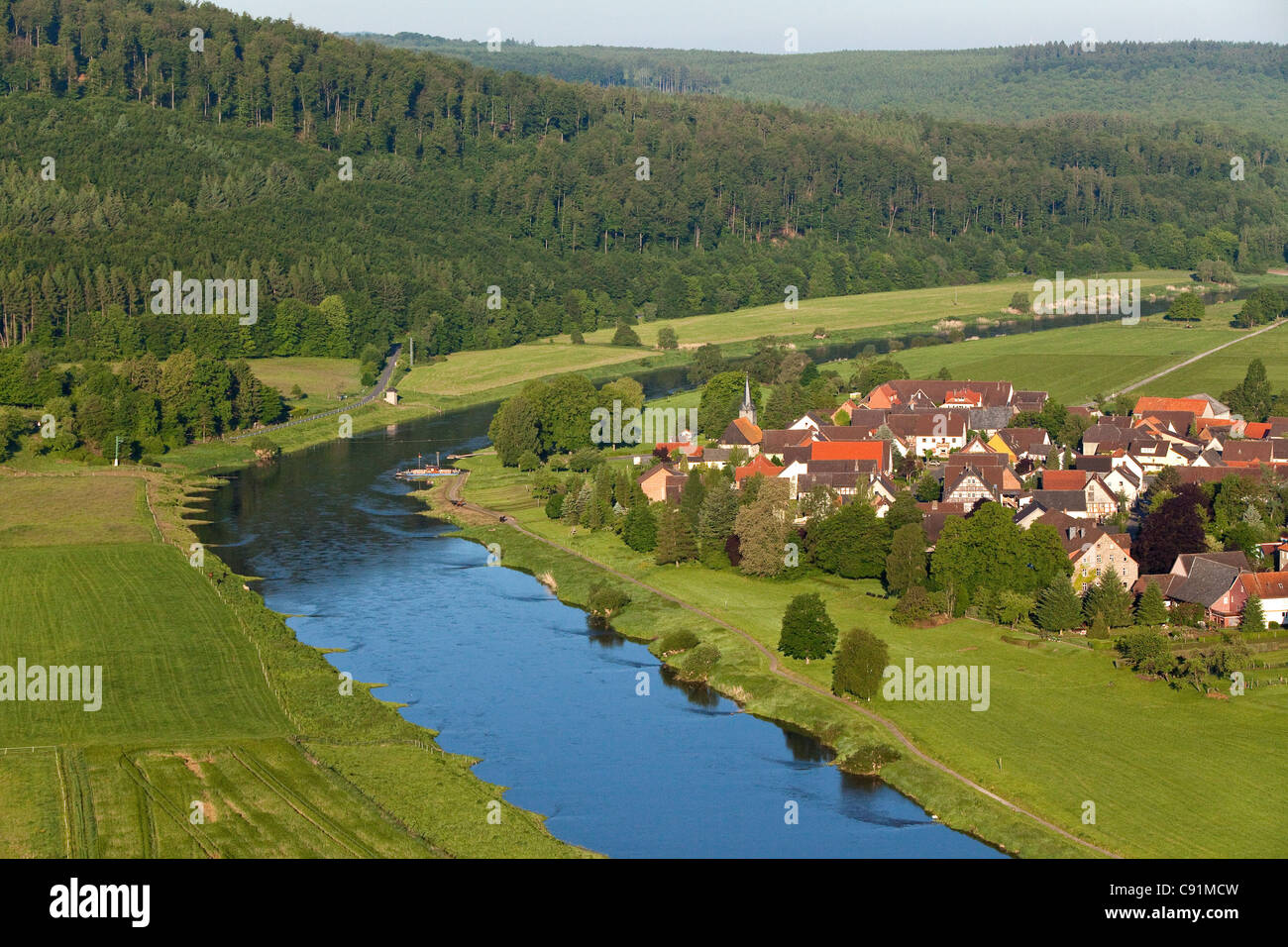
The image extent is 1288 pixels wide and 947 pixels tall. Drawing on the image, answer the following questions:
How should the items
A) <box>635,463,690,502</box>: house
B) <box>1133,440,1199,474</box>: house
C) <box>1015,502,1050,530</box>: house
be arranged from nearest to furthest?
<box>1015,502,1050,530</box>: house, <box>635,463,690,502</box>: house, <box>1133,440,1199,474</box>: house

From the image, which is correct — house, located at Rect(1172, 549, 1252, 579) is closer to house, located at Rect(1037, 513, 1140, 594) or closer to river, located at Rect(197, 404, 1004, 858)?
house, located at Rect(1037, 513, 1140, 594)

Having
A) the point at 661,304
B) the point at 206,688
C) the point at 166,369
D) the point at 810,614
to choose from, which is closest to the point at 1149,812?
the point at 810,614

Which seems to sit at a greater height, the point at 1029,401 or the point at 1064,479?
the point at 1029,401

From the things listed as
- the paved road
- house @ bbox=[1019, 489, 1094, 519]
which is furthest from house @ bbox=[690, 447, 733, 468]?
the paved road

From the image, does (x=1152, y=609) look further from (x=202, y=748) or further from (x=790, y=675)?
(x=202, y=748)

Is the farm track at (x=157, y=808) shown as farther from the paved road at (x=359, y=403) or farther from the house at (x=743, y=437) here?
the paved road at (x=359, y=403)

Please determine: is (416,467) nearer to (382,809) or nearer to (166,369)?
(166,369)

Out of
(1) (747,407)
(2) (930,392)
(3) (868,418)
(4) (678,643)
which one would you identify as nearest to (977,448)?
(3) (868,418)
